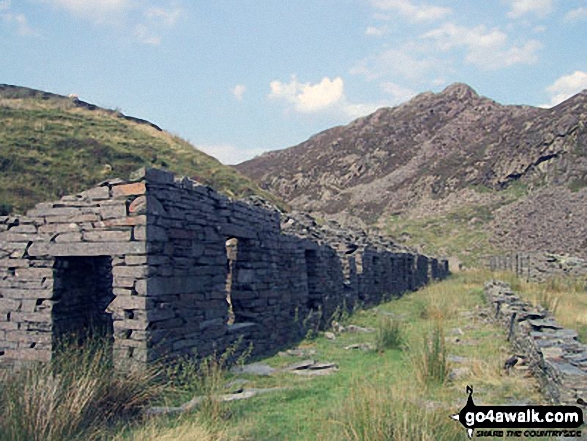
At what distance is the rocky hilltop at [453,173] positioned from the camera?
38.1 meters

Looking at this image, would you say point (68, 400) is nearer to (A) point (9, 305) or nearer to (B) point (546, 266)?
(A) point (9, 305)

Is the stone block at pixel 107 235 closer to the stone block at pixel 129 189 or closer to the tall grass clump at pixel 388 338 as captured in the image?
the stone block at pixel 129 189

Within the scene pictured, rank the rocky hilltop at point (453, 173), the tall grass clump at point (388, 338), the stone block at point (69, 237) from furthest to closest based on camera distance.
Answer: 1. the rocky hilltop at point (453, 173)
2. the tall grass clump at point (388, 338)
3. the stone block at point (69, 237)

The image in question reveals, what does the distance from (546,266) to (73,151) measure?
885 inches

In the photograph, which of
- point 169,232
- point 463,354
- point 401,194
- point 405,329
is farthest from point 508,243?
point 169,232

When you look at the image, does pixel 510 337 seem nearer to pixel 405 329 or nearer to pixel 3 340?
pixel 405 329

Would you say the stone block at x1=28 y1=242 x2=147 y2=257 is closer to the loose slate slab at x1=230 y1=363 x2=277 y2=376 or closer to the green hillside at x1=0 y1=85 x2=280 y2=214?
the loose slate slab at x1=230 y1=363 x2=277 y2=376

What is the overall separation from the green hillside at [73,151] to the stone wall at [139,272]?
1153cm

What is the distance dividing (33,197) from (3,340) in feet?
45.3

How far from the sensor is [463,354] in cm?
815

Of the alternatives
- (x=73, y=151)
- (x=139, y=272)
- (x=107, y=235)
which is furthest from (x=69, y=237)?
(x=73, y=151)

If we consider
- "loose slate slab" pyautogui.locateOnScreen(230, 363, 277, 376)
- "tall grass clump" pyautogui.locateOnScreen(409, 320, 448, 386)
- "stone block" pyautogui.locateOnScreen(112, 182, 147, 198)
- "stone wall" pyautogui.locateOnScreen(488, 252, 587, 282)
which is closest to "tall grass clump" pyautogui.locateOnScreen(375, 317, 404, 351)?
"loose slate slab" pyautogui.locateOnScreen(230, 363, 277, 376)

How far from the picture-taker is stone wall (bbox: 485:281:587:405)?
15.2ft

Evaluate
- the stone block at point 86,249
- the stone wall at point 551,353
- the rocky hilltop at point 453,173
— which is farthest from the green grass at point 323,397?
the rocky hilltop at point 453,173
